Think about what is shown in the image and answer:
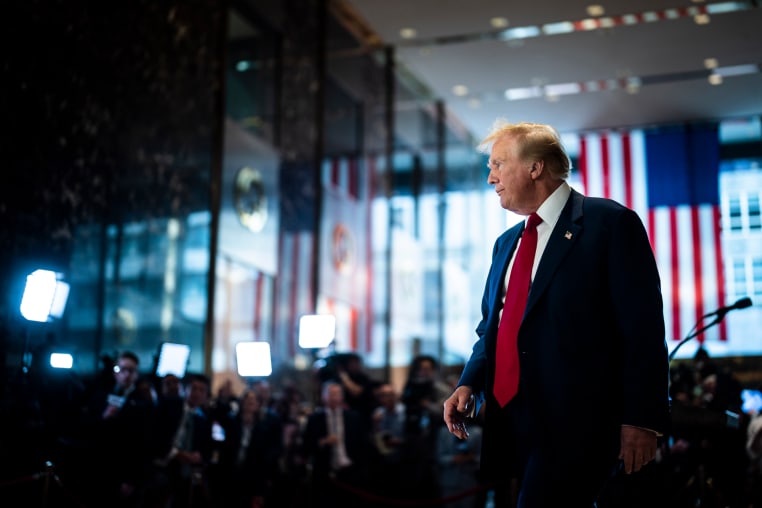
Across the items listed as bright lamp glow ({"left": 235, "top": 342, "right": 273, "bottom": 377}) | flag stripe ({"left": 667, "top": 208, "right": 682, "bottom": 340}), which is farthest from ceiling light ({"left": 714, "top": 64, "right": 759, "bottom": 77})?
bright lamp glow ({"left": 235, "top": 342, "right": 273, "bottom": 377})

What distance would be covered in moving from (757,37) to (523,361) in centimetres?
914

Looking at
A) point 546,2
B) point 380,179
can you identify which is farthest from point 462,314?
point 546,2

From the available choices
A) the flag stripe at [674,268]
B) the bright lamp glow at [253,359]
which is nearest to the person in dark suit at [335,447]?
the bright lamp glow at [253,359]

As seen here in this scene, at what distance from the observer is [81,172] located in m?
6.68

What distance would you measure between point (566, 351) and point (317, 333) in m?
4.89

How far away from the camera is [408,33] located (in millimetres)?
11016

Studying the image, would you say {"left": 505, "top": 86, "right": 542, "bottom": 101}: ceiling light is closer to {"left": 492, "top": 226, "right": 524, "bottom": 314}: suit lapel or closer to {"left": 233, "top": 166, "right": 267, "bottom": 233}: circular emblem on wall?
{"left": 233, "top": 166, "right": 267, "bottom": 233}: circular emblem on wall

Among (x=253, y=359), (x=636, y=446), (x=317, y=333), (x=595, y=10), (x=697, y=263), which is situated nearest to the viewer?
(x=636, y=446)

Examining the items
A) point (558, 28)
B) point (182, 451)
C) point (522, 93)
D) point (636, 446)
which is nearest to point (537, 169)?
point (636, 446)

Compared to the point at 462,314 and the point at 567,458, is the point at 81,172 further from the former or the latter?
the point at 462,314

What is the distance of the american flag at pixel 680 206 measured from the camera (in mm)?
12461

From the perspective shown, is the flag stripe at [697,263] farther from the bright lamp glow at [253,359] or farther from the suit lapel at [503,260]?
the suit lapel at [503,260]

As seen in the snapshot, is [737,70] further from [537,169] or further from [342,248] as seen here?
[537,169]

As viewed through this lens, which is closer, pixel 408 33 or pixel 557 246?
pixel 557 246
